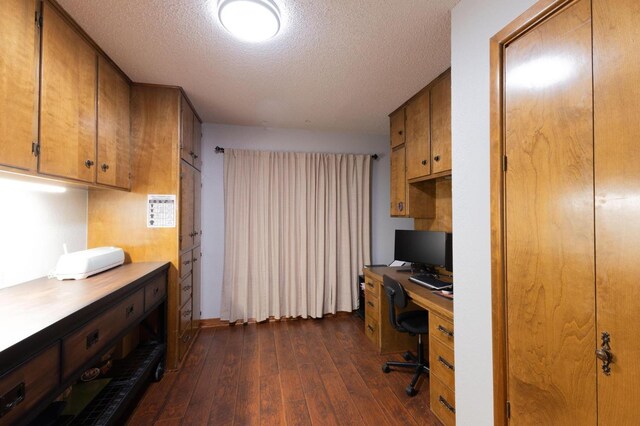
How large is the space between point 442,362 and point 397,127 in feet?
7.21

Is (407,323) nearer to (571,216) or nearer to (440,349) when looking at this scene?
(440,349)

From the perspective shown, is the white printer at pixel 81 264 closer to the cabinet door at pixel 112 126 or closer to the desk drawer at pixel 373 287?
the cabinet door at pixel 112 126

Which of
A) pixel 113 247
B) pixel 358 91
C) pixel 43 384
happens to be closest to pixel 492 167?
pixel 358 91

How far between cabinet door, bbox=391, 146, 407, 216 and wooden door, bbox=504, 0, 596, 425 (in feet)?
5.47

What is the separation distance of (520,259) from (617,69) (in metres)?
0.66

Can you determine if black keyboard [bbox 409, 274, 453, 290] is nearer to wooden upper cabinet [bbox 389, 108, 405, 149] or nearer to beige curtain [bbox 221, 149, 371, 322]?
beige curtain [bbox 221, 149, 371, 322]

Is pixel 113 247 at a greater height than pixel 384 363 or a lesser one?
greater

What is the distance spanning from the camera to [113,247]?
2.22m

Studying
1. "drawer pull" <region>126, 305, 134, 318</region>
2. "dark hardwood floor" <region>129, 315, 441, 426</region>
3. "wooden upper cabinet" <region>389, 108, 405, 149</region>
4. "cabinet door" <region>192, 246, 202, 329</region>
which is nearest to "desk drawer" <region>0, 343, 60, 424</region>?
"drawer pull" <region>126, 305, 134, 318</region>

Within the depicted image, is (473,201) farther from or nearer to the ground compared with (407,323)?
farther from the ground

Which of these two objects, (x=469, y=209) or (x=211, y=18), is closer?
(x=469, y=209)

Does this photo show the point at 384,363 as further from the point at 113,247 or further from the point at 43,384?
the point at 113,247

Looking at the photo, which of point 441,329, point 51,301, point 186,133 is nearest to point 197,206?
point 186,133

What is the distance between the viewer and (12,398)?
87cm
